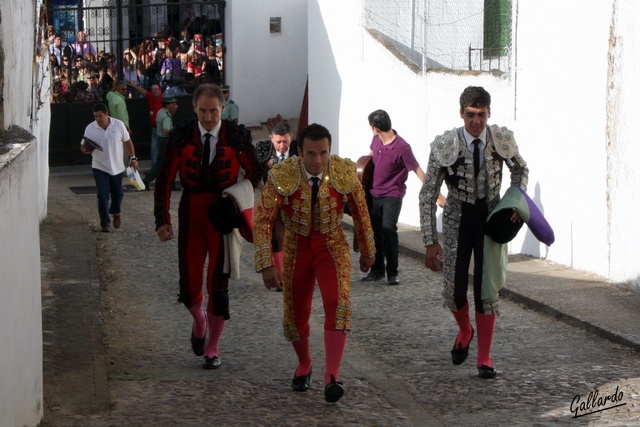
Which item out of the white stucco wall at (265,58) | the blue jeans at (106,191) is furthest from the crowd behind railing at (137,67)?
the blue jeans at (106,191)

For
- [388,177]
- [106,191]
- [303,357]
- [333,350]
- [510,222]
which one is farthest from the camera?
[106,191]

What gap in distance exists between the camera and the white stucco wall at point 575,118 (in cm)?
1005

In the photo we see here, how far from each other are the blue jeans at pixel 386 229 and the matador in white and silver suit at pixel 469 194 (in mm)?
3313

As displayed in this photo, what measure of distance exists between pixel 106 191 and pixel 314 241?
7.94 metres

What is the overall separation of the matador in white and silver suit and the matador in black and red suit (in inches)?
47.4

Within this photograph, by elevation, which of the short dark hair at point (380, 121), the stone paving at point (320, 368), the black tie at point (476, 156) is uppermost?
the short dark hair at point (380, 121)

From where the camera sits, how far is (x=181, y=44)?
75.8ft

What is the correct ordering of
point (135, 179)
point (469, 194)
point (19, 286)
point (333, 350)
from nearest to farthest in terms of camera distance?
point (19, 286), point (333, 350), point (469, 194), point (135, 179)

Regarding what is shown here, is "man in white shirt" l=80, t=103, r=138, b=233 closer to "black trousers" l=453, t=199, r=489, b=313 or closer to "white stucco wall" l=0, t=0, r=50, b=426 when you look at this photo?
"white stucco wall" l=0, t=0, r=50, b=426

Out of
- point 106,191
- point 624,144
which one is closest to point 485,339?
point 624,144

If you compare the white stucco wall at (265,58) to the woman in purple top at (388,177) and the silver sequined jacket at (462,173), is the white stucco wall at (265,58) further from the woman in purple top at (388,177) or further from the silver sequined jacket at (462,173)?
the silver sequined jacket at (462,173)

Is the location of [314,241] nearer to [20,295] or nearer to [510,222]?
[510,222]

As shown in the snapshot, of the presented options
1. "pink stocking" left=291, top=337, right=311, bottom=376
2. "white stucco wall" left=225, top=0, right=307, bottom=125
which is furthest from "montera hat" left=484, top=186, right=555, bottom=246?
"white stucco wall" left=225, top=0, right=307, bottom=125

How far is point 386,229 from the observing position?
35.6 feet
